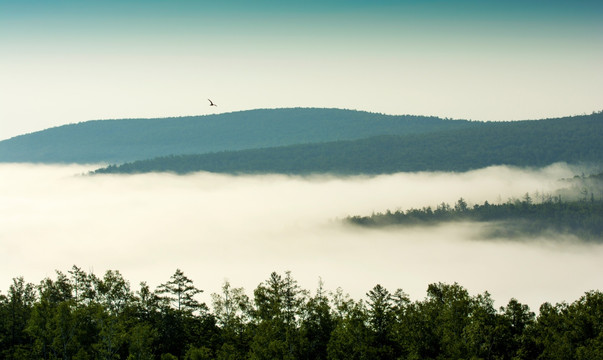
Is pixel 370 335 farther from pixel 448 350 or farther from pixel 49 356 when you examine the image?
pixel 49 356

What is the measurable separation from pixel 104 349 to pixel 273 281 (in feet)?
59.2

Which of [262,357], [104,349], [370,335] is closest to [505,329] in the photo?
[370,335]

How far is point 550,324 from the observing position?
259 feet

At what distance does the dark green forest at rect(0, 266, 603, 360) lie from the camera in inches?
3078

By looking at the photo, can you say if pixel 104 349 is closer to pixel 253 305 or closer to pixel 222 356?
pixel 222 356

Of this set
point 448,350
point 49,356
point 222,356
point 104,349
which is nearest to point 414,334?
point 448,350

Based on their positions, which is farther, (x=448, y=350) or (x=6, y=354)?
(x=6, y=354)

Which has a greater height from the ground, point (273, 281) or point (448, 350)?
point (273, 281)

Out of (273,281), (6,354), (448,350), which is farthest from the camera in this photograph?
(273,281)

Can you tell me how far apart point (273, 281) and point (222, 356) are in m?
13.3

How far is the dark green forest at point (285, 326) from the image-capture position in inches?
3078

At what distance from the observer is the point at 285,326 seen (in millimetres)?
85125

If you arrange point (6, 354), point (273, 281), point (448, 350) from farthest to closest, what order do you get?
point (273, 281) → point (6, 354) → point (448, 350)

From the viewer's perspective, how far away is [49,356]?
279ft
